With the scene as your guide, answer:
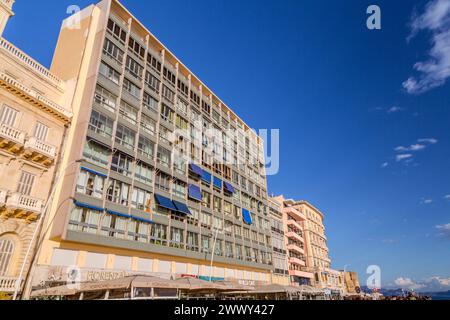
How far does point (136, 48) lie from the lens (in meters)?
35.3

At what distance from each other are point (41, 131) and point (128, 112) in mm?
8991

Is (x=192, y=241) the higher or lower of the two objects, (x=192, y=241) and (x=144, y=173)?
the lower

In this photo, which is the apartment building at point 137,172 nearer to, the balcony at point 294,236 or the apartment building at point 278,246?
the apartment building at point 278,246

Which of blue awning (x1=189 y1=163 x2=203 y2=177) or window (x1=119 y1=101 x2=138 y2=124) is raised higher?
window (x1=119 y1=101 x2=138 y2=124)

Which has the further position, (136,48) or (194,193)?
(194,193)

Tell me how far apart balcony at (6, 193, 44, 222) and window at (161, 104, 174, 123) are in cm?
1813

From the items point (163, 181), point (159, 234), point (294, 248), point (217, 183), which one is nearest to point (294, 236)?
point (294, 248)

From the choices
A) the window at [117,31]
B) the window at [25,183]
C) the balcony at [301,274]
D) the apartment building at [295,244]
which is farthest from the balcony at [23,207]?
the balcony at [301,274]

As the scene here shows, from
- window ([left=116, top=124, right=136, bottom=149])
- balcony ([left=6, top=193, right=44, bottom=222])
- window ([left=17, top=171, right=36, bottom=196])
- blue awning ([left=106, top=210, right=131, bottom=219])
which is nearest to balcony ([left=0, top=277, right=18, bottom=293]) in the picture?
balcony ([left=6, top=193, right=44, bottom=222])

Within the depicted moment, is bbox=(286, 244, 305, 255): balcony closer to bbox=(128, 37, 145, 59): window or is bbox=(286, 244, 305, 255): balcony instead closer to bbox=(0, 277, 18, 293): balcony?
bbox=(128, 37, 145, 59): window

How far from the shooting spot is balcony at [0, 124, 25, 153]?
2022 centimetres

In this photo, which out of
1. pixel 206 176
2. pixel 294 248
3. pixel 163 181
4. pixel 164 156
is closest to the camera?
pixel 163 181

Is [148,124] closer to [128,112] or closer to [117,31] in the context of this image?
[128,112]
